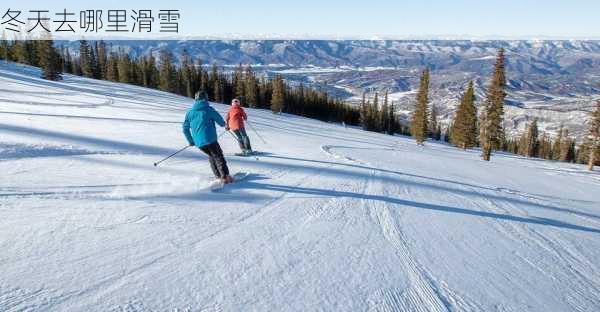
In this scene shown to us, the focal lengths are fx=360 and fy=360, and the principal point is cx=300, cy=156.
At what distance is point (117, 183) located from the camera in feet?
23.6

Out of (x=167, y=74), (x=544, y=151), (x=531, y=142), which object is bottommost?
(x=544, y=151)

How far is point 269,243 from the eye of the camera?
495 cm

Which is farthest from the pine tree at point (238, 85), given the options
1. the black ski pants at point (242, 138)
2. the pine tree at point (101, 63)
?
the black ski pants at point (242, 138)

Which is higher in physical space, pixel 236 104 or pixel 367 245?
pixel 236 104

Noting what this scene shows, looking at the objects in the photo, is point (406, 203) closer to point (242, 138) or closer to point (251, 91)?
point (242, 138)

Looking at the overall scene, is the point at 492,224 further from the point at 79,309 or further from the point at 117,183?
the point at 117,183

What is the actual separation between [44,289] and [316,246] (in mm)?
3086

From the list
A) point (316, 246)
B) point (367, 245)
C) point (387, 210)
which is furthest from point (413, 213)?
point (316, 246)

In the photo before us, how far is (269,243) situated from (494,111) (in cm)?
4381

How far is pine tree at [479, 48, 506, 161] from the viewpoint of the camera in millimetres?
40375

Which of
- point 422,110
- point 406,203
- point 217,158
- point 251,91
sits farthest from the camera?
point 251,91

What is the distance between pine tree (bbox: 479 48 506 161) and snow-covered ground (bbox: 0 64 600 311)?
3531 centimetres

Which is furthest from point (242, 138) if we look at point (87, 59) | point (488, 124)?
point (87, 59)

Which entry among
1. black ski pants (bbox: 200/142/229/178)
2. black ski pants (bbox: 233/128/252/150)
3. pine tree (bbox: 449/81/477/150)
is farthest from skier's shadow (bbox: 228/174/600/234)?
pine tree (bbox: 449/81/477/150)
